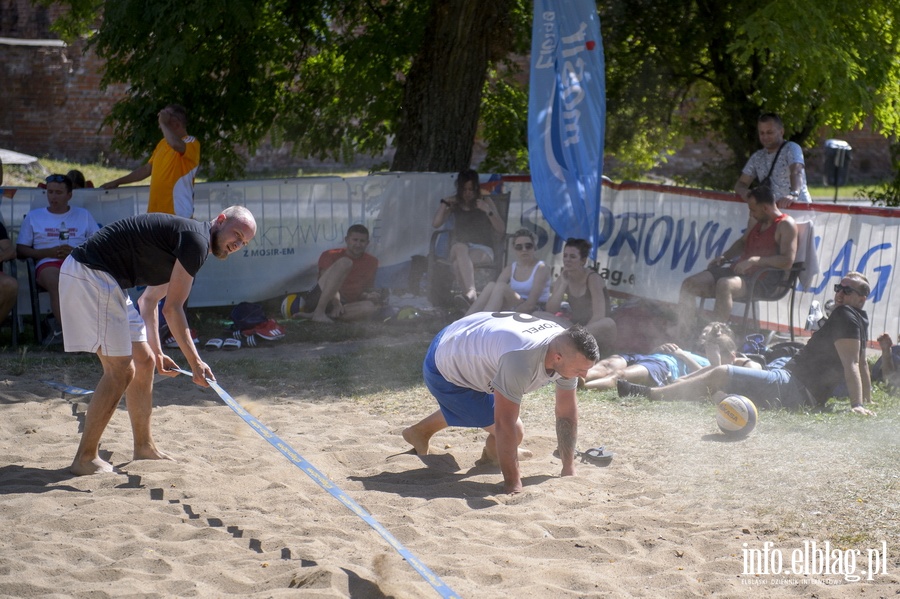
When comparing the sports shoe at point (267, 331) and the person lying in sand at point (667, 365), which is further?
the sports shoe at point (267, 331)

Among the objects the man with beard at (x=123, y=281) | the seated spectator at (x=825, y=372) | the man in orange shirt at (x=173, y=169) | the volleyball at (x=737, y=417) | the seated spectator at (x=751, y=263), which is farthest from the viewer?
the man in orange shirt at (x=173, y=169)

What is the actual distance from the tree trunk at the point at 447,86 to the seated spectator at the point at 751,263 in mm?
3917

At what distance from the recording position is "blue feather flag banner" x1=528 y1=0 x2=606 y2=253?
10539 millimetres

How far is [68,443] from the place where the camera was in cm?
628

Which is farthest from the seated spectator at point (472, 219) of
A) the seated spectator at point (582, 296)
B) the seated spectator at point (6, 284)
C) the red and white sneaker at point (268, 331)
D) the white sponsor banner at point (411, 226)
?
the seated spectator at point (6, 284)

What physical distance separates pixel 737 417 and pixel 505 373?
222 centimetres

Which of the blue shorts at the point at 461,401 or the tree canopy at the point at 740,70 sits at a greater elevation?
the tree canopy at the point at 740,70

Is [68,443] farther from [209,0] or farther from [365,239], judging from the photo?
Answer: [209,0]

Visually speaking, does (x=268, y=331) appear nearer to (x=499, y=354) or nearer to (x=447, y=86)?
(x=447, y=86)

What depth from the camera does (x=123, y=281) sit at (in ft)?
18.4

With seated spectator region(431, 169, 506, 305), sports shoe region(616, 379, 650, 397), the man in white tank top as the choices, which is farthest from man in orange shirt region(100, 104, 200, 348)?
the man in white tank top

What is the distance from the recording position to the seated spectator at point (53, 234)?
9.14 m

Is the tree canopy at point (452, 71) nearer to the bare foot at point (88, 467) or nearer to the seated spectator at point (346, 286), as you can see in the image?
Answer: the seated spectator at point (346, 286)

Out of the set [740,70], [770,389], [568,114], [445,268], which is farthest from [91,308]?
[740,70]
